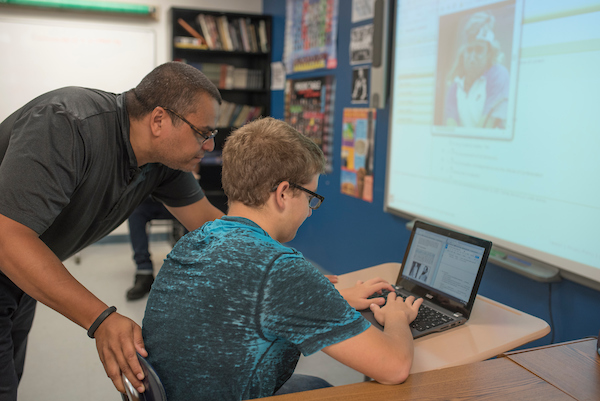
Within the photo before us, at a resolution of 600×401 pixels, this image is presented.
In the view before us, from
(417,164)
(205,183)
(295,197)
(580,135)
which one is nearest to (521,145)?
(580,135)

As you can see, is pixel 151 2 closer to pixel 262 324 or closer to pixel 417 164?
pixel 417 164

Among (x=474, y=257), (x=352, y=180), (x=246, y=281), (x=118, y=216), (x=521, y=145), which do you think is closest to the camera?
(x=246, y=281)

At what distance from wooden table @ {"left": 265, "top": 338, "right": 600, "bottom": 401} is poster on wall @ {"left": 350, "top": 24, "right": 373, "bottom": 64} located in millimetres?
2426

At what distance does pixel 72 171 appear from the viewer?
1354 mm

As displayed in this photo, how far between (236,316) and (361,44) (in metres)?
2.71

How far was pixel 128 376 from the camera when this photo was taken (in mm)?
1040

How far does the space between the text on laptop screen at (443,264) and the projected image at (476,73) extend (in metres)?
0.79

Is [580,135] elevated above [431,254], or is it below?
above

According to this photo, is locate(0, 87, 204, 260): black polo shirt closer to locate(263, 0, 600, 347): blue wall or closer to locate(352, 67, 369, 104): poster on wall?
locate(263, 0, 600, 347): blue wall

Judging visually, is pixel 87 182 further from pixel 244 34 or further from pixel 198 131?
pixel 244 34

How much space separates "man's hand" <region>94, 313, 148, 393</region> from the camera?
104 centimetres

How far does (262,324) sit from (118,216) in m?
0.91

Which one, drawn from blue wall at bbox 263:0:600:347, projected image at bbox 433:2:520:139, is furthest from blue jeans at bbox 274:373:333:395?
projected image at bbox 433:2:520:139

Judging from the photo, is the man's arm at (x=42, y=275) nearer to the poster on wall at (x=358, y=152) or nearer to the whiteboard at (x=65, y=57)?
the poster on wall at (x=358, y=152)
